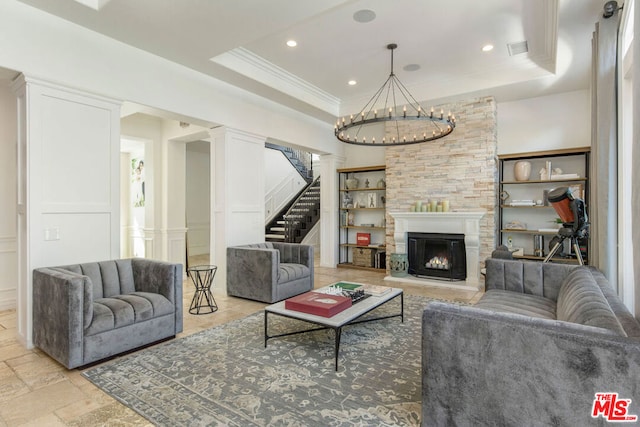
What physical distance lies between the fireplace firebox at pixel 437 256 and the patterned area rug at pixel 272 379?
9.58 ft

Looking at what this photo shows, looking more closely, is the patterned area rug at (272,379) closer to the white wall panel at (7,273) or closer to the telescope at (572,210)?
the telescope at (572,210)

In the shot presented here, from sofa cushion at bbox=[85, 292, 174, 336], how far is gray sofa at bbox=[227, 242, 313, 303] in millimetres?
1527

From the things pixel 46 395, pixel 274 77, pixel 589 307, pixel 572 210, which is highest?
pixel 274 77

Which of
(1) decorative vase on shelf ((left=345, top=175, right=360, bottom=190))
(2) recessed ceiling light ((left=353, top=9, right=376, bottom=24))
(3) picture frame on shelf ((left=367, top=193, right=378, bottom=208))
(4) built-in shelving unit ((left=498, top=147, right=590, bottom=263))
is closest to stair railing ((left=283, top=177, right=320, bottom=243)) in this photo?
(1) decorative vase on shelf ((left=345, top=175, right=360, bottom=190))

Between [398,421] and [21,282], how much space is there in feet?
11.8

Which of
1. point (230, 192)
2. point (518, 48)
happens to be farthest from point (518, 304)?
point (230, 192)

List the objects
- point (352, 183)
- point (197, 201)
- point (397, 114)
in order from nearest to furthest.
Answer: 1. point (397, 114)
2. point (352, 183)
3. point (197, 201)

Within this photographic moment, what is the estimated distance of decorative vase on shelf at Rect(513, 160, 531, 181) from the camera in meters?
5.81

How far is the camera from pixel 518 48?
469 cm

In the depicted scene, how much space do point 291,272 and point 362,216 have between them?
138 inches

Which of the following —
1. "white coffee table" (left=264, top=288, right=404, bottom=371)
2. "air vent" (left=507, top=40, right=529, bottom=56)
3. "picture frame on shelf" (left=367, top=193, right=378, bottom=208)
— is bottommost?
"white coffee table" (left=264, top=288, right=404, bottom=371)

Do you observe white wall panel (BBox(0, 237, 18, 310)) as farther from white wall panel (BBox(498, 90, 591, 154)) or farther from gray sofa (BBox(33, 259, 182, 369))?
white wall panel (BBox(498, 90, 591, 154))

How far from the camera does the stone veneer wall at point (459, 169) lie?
5.94 m

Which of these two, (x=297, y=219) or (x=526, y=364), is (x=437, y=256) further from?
(x=526, y=364)
